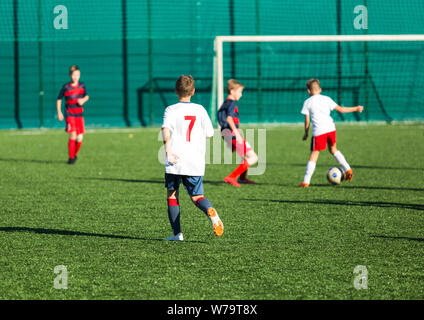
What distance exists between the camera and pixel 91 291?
480 cm

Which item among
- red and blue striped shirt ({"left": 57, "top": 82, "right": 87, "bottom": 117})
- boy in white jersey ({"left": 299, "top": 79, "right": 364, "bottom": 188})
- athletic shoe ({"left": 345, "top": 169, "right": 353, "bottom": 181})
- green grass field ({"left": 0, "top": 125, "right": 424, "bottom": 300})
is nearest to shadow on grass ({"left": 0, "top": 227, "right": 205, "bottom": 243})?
green grass field ({"left": 0, "top": 125, "right": 424, "bottom": 300})

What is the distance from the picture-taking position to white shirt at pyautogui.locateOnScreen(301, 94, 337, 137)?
1009 cm

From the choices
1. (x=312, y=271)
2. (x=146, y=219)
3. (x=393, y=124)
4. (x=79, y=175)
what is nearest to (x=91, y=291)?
(x=312, y=271)

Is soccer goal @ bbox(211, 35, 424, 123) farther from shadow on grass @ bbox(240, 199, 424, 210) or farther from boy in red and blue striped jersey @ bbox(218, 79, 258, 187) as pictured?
shadow on grass @ bbox(240, 199, 424, 210)

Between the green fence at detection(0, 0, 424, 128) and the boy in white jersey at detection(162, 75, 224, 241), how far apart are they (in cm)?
1622

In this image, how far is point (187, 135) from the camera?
20.7ft

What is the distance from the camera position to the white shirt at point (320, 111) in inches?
397

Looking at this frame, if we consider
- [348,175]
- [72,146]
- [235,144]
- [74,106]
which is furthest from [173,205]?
[74,106]

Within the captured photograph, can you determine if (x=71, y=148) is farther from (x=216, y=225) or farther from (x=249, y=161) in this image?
(x=216, y=225)

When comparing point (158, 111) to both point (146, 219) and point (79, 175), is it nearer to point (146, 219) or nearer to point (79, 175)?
point (79, 175)

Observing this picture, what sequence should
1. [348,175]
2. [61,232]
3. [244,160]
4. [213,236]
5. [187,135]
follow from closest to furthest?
[187,135] → [213,236] → [61,232] → [348,175] → [244,160]

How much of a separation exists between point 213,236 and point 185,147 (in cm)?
98

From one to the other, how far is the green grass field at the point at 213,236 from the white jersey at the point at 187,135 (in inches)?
28.3
